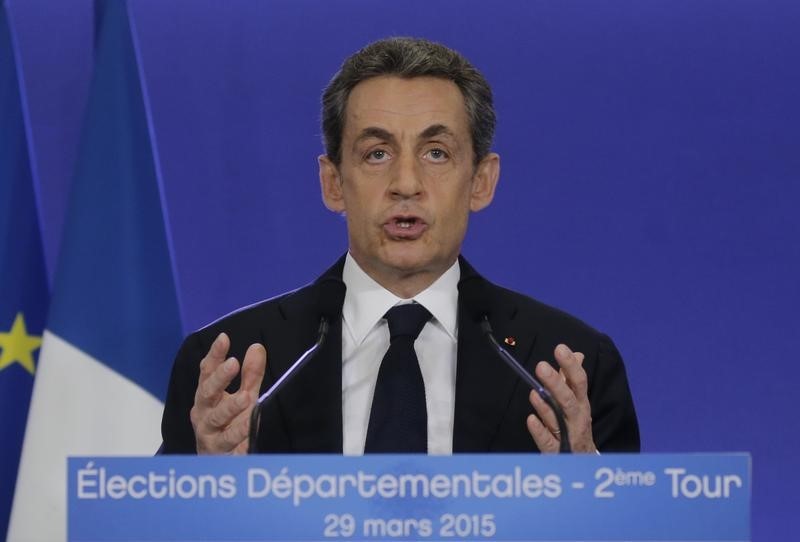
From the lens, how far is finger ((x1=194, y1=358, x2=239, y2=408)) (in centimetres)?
156

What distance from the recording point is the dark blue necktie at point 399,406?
1819 mm

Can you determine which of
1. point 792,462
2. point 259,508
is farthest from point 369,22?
point 259,508

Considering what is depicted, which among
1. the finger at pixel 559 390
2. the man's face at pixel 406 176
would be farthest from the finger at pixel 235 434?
the man's face at pixel 406 176

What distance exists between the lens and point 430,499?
4.21 ft

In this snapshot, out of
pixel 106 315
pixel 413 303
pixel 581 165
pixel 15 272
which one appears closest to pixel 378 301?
pixel 413 303

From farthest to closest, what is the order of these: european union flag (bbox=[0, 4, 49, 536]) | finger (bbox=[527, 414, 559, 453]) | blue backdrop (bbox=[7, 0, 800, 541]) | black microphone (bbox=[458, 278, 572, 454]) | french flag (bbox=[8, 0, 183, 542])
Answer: blue backdrop (bbox=[7, 0, 800, 541])
european union flag (bbox=[0, 4, 49, 536])
french flag (bbox=[8, 0, 183, 542])
finger (bbox=[527, 414, 559, 453])
black microphone (bbox=[458, 278, 572, 454])

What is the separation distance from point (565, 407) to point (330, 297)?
473 millimetres

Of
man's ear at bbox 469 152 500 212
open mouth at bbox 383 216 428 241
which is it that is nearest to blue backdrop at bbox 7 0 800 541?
man's ear at bbox 469 152 500 212

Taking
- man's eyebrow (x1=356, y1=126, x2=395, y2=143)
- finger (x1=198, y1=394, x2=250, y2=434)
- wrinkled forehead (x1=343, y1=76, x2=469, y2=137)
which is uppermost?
wrinkled forehead (x1=343, y1=76, x2=469, y2=137)

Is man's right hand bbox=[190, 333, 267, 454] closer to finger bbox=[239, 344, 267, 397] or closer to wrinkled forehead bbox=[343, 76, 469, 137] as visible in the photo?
finger bbox=[239, 344, 267, 397]

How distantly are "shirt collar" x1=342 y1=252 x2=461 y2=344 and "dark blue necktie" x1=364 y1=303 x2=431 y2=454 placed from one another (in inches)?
3.4

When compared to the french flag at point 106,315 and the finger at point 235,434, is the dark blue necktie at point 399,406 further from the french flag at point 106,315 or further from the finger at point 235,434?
the french flag at point 106,315

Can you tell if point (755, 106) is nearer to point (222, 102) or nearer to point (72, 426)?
point (222, 102)

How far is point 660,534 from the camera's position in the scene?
1.29 m
